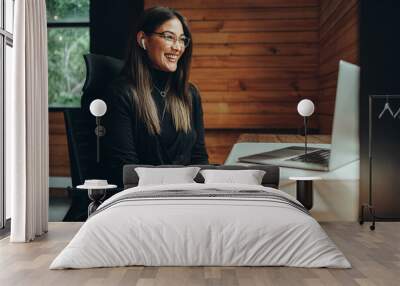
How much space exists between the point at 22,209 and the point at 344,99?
11.8ft

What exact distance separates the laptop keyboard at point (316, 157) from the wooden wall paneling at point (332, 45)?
231 mm

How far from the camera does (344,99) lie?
6586mm

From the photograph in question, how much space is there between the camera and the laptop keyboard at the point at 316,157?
6.55 metres

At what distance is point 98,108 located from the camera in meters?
6.37

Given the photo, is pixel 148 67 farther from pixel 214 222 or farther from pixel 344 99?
pixel 214 222

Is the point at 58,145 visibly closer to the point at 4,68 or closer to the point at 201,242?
the point at 4,68

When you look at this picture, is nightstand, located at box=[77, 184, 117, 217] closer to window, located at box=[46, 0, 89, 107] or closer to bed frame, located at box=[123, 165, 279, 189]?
bed frame, located at box=[123, 165, 279, 189]

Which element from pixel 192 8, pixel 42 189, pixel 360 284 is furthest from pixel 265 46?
pixel 360 284

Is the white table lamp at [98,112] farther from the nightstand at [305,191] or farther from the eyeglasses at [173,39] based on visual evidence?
the nightstand at [305,191]

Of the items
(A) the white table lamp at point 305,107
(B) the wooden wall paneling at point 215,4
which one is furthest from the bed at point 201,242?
(B) the wooden wall paneling at point 215,4

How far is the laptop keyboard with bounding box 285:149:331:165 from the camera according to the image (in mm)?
6555

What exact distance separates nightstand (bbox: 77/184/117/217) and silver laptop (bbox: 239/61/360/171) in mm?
1531

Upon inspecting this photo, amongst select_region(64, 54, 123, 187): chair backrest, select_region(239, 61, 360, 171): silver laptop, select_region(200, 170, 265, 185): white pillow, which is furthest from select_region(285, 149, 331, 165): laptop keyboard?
select_region(64, 54, 123, 187): chair backrest

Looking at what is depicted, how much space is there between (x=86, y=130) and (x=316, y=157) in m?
2.56
